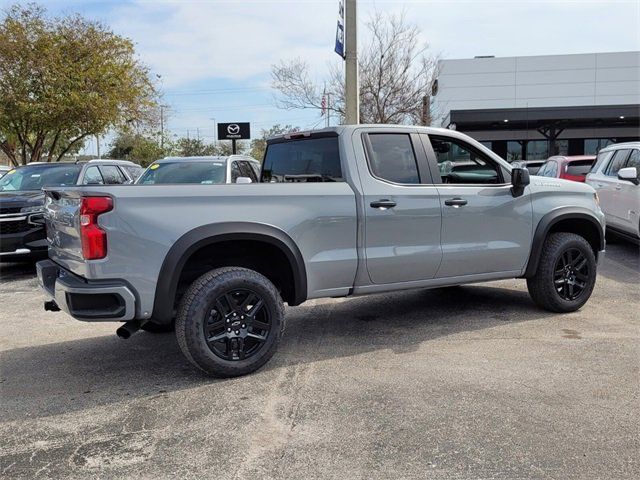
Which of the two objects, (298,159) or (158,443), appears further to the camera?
(298,159)

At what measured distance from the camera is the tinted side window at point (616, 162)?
31.6ft

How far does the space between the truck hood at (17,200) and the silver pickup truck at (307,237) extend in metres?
4.60

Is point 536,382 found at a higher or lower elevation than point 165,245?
lower

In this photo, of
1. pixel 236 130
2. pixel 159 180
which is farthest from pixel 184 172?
pixel 236 130

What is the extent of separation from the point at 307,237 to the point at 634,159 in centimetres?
705

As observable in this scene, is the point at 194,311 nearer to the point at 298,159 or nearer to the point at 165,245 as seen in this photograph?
the point at 165,245

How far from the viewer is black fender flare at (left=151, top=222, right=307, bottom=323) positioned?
403 centimetres

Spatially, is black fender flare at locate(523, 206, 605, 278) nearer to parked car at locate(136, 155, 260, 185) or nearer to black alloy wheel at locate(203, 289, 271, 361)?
black alloy wheel at locate(203, 289, 271, 361)

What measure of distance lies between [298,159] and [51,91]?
19.7m

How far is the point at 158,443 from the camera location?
132 inches

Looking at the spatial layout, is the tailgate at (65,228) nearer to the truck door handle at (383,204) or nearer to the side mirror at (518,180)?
the truck door handle at (383,204)

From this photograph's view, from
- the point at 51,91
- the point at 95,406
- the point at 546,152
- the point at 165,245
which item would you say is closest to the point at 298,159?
the point at 165,245

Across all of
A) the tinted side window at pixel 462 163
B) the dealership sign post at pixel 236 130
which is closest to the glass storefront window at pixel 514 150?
the dealership sign post at pixel 236 130

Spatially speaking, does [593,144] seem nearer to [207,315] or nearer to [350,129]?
[350,129]
